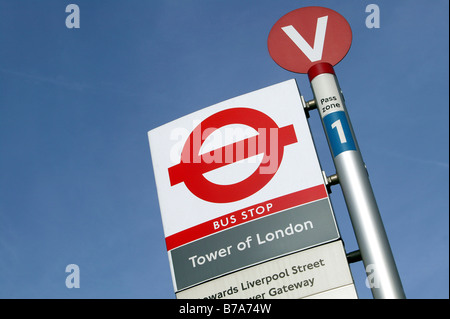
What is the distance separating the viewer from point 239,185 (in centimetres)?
788

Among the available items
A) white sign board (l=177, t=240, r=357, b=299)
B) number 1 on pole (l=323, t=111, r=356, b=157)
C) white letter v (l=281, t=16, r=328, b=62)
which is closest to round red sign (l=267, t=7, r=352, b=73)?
white letter v (l=281, t=16, r=328, b=62)

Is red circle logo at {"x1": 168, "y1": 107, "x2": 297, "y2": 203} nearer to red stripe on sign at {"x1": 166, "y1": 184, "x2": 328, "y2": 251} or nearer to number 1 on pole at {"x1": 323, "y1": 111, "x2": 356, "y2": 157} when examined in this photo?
red stripe on sign at {"x1": 166, "y1": 184, "x2": 328, "y2": 251}

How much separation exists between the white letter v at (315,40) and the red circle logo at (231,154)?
117 centimetres

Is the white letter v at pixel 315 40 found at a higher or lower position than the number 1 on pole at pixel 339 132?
higher

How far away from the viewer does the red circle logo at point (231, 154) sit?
25.7 feet

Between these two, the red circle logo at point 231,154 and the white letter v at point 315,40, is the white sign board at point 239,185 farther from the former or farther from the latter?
the white letter v at point 315,40

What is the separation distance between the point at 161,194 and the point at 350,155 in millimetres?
3109

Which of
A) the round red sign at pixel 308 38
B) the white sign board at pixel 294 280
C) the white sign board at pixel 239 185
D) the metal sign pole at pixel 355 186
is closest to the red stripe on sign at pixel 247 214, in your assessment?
the white sign board at pixel 239 185

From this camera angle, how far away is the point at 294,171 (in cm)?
765

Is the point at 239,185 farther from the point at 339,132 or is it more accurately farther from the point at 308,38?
the point at 308,38

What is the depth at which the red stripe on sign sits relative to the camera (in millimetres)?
7296

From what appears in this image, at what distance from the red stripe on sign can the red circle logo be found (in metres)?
0.31
